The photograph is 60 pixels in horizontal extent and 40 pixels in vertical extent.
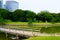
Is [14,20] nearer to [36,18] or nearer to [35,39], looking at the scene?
[36,18]

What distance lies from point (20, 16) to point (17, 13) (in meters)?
2.03

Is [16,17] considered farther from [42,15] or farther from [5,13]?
[42,15]

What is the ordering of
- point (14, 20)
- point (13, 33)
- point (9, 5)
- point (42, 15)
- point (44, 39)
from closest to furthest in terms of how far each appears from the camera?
point (44, 39) < point (13, 33) < point (14, 20) < point (42, 15) < point (9, 5)

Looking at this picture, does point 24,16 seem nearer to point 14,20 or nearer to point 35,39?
point 14,20

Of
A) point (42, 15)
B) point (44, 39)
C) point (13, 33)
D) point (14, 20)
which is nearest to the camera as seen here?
point (44, 39)

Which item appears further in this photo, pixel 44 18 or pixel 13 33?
pixel 44 18

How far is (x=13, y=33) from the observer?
72.9ft

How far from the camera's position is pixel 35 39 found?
14289mm

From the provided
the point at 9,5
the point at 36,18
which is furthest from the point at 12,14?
the point at 9,5

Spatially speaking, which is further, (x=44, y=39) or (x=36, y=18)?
(x=36, y=18)

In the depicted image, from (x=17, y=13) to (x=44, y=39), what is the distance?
5208cm

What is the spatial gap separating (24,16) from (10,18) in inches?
187

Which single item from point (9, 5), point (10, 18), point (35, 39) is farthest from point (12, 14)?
point (35, 39)

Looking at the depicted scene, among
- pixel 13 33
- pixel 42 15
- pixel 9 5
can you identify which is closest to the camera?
pixel 13 33
